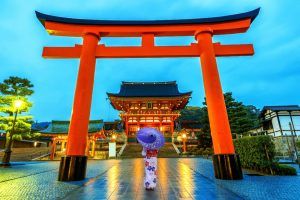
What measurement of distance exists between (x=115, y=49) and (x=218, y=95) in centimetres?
438

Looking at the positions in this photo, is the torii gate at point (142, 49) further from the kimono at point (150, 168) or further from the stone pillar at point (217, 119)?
the kimono at point (150, 168)

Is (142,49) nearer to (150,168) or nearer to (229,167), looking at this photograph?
(150,168)

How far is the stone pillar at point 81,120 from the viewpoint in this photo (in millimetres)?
6461

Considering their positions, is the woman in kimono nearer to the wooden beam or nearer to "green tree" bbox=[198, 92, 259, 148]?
the wooden beam

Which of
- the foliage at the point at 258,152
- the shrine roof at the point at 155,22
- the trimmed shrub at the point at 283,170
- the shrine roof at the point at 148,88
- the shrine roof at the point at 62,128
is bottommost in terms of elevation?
the trimmed shrub at the point at 283,170

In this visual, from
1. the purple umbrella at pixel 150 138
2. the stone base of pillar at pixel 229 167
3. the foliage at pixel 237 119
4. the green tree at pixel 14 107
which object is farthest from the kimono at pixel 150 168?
the foliage at pixel 237 119

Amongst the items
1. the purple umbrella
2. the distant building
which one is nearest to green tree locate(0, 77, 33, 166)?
the purple umbrella

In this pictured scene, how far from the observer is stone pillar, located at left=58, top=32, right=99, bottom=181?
646 cm

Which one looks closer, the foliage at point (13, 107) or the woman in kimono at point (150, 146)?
the woman in kimono at point (150, 146)

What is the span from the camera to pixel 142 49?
791 centimetres

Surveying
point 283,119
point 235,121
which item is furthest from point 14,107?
point 283,119

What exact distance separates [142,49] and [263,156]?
6.81m

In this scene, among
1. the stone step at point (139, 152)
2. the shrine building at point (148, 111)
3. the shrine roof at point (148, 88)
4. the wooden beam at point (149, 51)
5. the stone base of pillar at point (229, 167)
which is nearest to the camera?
the stone base of pillar at point (229, 167)

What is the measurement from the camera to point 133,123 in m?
30.2
